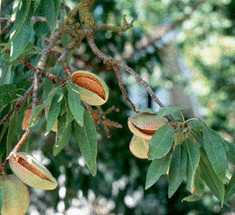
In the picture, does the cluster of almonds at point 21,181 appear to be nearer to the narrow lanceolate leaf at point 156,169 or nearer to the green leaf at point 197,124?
the narrow lanceolate leaf at point 156,169

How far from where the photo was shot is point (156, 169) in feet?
3.45

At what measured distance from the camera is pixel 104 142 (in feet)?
9.11

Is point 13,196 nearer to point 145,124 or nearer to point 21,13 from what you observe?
point 145,124

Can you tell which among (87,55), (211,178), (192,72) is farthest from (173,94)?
(211,178)

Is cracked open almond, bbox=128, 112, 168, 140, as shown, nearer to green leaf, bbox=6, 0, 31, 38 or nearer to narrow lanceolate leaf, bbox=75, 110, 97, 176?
narrow lanceolate leaf, bbox=75, 110, 97, 176

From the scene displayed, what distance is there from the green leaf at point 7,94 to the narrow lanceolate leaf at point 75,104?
0.24 meters

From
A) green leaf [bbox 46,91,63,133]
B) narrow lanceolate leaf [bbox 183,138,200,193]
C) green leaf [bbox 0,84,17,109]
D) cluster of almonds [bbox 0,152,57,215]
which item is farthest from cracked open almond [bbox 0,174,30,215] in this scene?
narrow lanceolate leaf [bbox 183,138,200,193]

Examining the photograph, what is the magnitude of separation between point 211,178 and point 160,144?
0.23 m

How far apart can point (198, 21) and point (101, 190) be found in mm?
1912

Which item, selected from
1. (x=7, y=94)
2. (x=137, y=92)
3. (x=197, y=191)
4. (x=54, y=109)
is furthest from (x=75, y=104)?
(x=137, y=92)

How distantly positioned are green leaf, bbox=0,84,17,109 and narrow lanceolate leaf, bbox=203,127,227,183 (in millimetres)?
575

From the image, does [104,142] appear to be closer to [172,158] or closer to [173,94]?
[172,158]

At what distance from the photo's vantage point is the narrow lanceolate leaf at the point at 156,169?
103 cm

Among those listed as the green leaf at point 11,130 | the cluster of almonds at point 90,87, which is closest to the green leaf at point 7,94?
the green leaf at point 11,130
